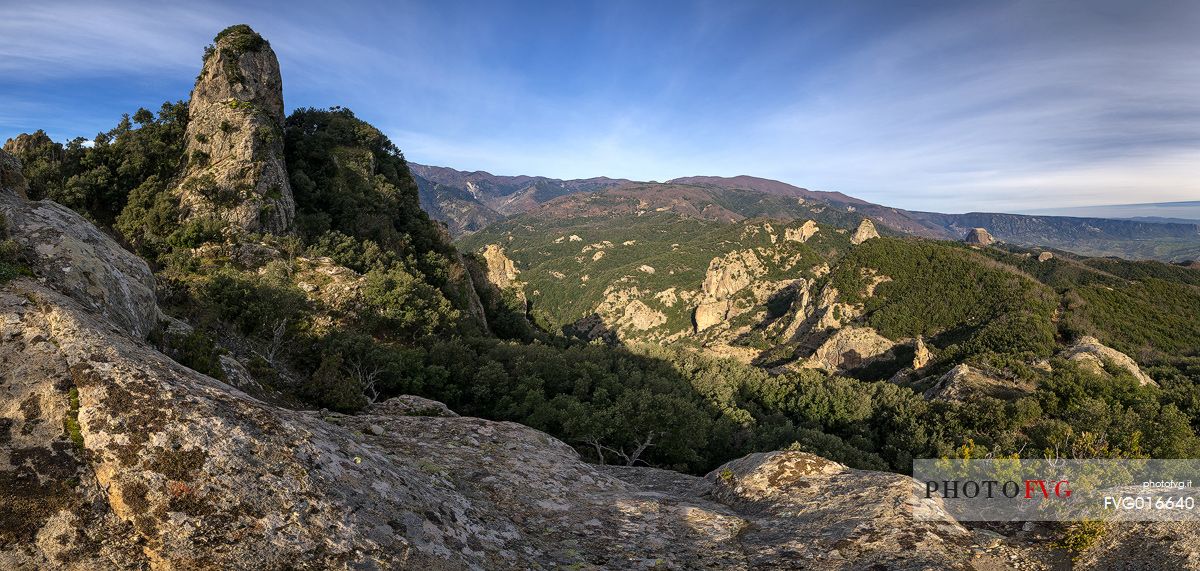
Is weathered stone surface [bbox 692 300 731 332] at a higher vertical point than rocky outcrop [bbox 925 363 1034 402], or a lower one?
lower

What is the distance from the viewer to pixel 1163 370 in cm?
5641

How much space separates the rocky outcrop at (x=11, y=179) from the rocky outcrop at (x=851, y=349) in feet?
346

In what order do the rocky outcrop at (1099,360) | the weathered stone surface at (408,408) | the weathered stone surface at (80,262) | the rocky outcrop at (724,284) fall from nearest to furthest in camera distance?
1. the weathered stone surface at (80,262)
2. the weathered stone surface at (408,408)
3. the rocky outcrop at (1099,360)
4. the rocky outcrop at (724,284)

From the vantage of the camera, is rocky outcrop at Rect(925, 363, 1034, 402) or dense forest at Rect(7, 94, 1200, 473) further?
rocky outcrop at Rect(925, 363, 1034, 402)

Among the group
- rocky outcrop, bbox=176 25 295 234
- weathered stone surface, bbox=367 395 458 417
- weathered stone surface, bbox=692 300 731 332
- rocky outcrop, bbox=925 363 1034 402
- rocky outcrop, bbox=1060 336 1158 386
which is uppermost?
rocky outcrop, bbox=176 25 295 234

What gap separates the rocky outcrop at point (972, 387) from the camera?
4223 cm

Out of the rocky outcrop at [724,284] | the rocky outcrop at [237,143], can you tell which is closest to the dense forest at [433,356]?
the rocky outcrop at [237,143]

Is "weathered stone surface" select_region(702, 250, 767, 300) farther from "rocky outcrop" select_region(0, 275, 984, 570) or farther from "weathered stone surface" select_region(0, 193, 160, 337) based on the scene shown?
"weathered stone surface" select_region(0, 193, 160, 337)

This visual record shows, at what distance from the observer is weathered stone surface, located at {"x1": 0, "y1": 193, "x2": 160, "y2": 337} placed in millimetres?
7594

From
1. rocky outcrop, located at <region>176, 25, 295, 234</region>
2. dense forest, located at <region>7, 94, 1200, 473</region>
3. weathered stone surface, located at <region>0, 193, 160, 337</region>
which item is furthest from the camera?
rocky outcrop, located at <region>176, 25, 295, 234</region>

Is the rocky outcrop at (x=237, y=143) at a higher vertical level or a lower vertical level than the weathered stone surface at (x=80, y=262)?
higher

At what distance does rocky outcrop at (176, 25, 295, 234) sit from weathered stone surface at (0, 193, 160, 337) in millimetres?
27038

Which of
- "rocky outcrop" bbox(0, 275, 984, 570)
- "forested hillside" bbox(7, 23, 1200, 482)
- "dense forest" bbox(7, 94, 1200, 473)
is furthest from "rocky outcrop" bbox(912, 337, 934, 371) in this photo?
"rocky outcrop" bbox(0, 275, 984, 570)

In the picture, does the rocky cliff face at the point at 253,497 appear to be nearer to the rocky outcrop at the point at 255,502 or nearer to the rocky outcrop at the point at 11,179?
the rocky outcrop at the point at 255,502
